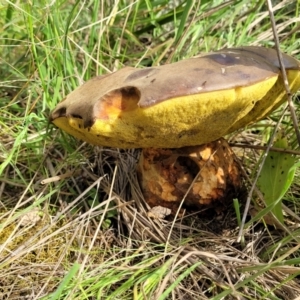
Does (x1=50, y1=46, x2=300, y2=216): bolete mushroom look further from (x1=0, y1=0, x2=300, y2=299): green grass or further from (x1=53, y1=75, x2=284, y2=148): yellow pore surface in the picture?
(x1=0, y1=0, x2=300, y2=299): green grass

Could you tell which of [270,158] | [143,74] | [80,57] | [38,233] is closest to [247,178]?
[270,158]

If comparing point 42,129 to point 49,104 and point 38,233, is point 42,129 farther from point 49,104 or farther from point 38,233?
point 38,233

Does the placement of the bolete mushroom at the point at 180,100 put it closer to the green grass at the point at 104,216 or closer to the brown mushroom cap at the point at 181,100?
the brown mushroom cap at the point at 181,100

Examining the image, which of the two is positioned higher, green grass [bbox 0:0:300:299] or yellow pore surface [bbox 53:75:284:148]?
yellow pore surface [bbox 53:75:284:148]

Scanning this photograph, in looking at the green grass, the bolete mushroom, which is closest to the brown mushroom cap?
the bolete mushroom

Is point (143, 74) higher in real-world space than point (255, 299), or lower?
higher

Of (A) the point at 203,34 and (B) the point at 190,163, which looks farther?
(A) the point at 203,34

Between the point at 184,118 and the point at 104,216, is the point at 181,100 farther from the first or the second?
the point at 104,216
